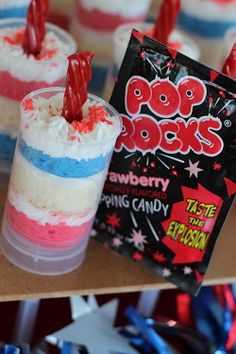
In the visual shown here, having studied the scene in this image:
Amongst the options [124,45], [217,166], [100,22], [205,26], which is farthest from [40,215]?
[205,26]

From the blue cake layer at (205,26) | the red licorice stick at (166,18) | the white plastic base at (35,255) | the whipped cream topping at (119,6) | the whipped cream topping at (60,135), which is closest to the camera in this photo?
Answer: the whipped cream topping at (60,135)

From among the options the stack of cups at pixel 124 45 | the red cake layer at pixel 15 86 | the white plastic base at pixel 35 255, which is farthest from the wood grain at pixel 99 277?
the stack of cups at pixel 124 45

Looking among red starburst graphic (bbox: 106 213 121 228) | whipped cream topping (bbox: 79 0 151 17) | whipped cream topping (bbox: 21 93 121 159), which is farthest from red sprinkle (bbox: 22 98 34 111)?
whipped cream topping (bbox: 79 0 151 17)

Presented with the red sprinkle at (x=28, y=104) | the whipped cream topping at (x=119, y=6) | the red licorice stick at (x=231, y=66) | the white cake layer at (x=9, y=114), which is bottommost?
the white cake layer at (x=9, y=114)

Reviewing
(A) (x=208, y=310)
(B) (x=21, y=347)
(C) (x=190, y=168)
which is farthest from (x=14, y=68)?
(A) (x=208, y=310)

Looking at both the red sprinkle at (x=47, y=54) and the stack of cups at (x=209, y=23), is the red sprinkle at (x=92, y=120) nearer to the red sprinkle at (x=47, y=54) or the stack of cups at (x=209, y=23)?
the red sprinkle at (x=47, y=54)

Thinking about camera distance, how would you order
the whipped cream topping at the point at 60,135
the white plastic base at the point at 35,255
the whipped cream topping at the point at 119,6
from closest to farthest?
1. the whipped cream topping at the point at 60,135
2. the white plastic base at the point at 35,255
3. the whipped cream topping at the point at 119,6
